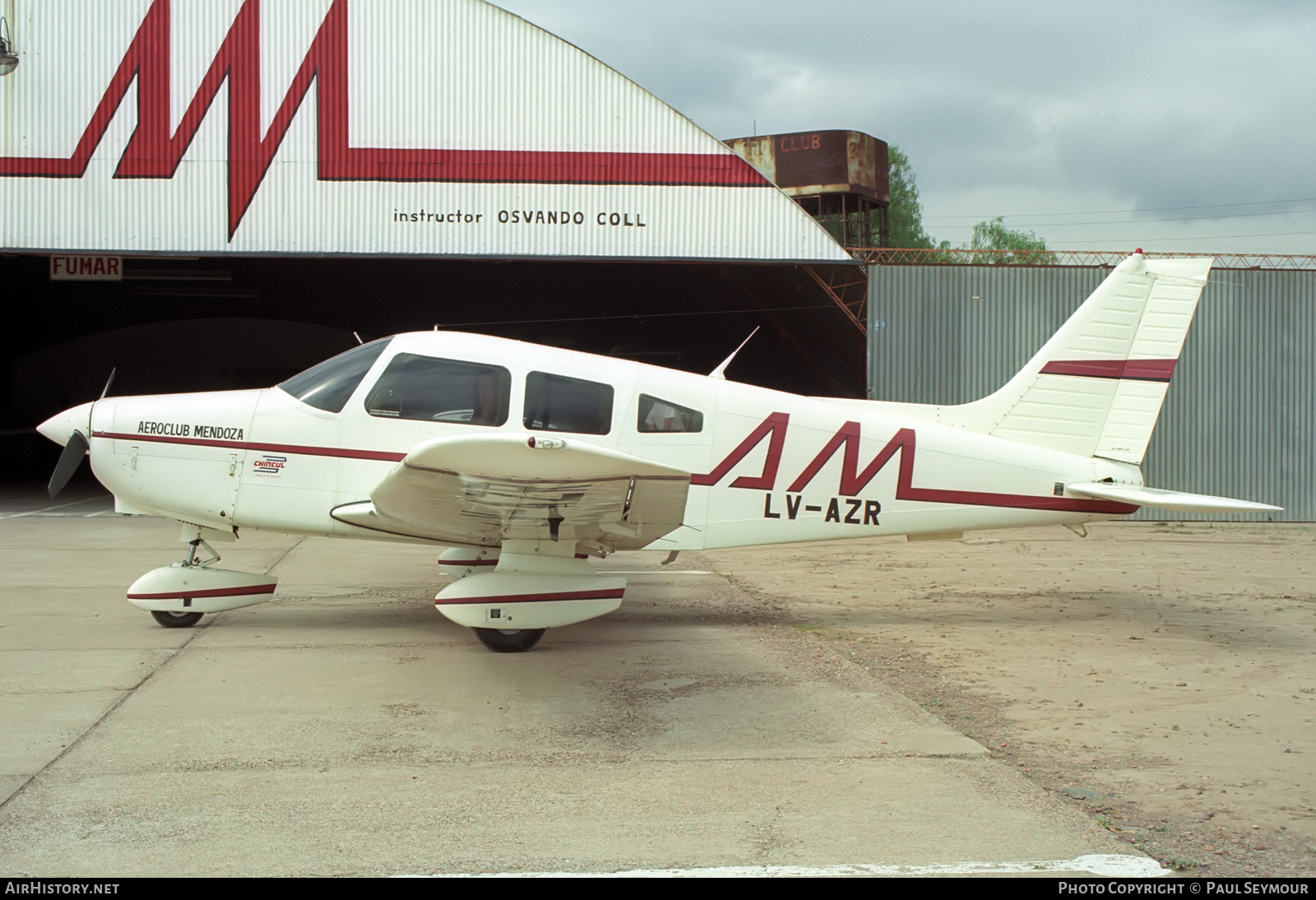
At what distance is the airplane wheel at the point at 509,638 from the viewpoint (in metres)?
6.80

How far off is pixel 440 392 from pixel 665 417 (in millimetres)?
1638

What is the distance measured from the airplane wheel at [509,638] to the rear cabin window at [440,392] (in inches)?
56.9

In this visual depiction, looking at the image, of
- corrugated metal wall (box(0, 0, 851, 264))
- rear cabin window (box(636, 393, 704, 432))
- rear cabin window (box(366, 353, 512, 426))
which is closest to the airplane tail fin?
rear cabin window (box(636, 393, 704, 432))

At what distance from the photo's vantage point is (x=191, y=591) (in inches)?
285

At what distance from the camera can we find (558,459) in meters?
4.75

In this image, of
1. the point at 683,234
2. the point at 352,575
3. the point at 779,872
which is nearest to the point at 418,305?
the point at 683,234

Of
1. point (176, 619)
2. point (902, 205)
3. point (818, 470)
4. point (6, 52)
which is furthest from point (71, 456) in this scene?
point (902, 205)

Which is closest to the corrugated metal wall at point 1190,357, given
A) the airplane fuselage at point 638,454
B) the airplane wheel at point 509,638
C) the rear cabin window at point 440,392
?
the airplane fuselage at point 638,454

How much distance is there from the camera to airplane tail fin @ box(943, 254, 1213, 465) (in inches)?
320

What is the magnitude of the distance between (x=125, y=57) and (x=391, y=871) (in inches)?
619

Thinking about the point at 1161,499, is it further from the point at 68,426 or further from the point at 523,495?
the point at 68,426

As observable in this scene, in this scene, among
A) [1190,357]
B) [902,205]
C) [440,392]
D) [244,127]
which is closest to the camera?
[440,392]

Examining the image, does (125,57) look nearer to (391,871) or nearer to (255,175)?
(255,175)

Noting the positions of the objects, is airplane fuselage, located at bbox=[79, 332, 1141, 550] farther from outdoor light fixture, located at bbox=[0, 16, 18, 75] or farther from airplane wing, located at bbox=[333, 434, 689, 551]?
outdoor light fixture, located at bbox=[0, 16, 18, 75]
